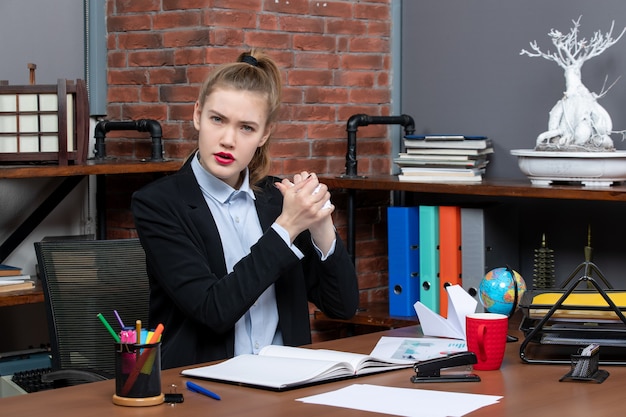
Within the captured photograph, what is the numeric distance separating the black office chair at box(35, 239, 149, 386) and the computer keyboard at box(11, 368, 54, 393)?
17.5 inches

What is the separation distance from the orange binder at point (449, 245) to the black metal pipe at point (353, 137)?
1.18 ft

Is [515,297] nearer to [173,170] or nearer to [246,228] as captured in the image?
[246,228]

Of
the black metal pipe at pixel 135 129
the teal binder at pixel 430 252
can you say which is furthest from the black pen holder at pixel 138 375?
the teal binder at pixel 430 252

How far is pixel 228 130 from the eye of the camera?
7.67 feet

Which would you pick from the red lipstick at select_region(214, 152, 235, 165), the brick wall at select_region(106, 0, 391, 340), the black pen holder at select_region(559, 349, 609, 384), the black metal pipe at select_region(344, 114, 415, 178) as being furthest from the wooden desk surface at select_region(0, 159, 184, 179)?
the black pen holder at select_region(559, 349, 609, 384)

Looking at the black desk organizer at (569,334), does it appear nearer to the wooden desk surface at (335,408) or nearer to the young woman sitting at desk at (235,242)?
the wooden desk surface at (335,408)

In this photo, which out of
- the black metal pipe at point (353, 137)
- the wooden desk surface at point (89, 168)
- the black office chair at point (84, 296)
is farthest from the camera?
the black metal pipe at point (353, 137)

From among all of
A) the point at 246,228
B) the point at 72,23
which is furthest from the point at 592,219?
the point at 72,23

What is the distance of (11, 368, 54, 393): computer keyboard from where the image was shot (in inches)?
122

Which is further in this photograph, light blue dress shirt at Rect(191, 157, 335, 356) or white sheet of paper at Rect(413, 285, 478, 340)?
Result: light blue dress shirt at Rect(191, 157, 335, 356)

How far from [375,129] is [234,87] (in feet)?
5.25

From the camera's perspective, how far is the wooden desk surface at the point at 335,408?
1666mm

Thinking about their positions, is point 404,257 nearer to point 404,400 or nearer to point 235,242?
point 235,242

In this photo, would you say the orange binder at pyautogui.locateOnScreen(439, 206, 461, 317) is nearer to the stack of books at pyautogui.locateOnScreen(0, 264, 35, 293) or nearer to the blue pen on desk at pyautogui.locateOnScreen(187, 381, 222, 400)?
the stack of books at pyautogui.locateOnScreen(0, 264, 35, 293)
